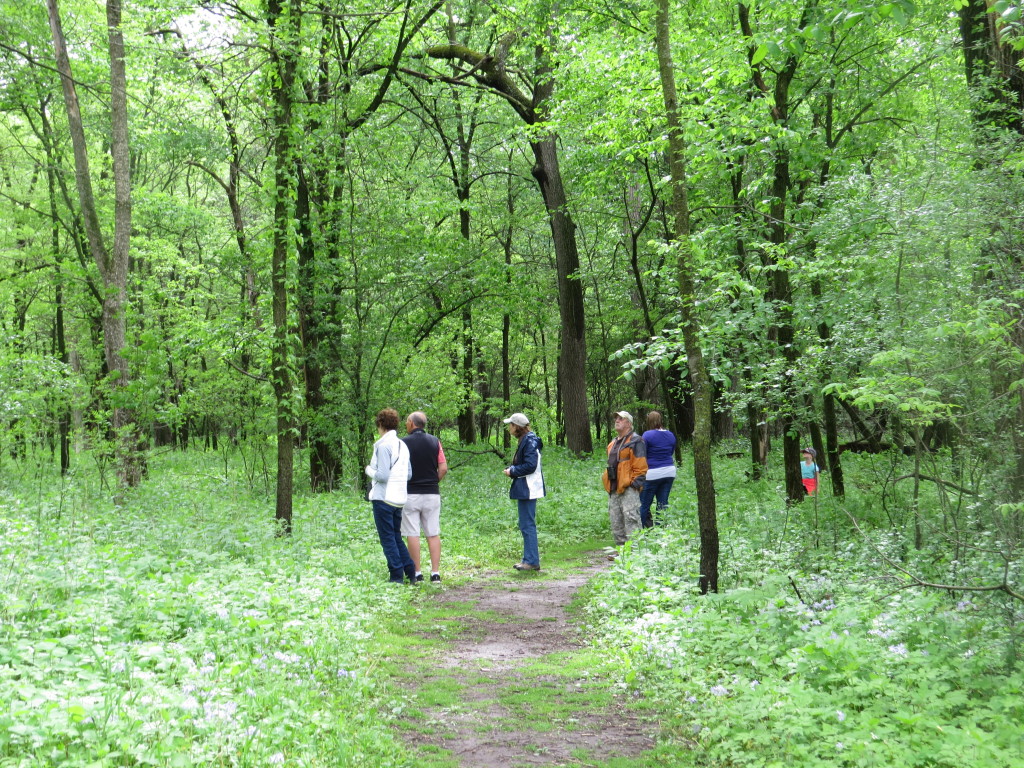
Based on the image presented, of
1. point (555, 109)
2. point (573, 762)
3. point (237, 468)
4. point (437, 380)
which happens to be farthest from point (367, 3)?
point (573, 762)

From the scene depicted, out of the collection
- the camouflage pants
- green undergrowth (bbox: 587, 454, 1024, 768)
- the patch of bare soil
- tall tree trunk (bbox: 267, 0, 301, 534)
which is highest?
tall tree trunk (bbox: 267, 0, 301, 534)

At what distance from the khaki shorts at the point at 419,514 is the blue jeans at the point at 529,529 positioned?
1294 mm

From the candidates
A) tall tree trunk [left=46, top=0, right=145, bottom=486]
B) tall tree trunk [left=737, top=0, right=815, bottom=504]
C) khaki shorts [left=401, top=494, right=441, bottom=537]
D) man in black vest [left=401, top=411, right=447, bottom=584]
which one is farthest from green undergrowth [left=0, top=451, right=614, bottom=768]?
tall tree trunk [left=737, top=0, right=815, bottom=504]

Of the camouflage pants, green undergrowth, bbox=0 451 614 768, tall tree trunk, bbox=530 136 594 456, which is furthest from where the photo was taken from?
tall tree trunk, bbox=530 136 594 456

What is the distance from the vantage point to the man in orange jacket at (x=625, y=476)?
34.0ft

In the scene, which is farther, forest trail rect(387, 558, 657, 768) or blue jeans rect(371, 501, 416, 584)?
blue jeans rect(371, 501, 416, 584)

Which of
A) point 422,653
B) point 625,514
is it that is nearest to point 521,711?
point 422,653

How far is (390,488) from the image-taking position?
840 centimetres

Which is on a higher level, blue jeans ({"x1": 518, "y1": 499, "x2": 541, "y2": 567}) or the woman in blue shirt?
the woman in blue shirt

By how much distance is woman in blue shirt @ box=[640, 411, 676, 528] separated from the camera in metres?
10.7

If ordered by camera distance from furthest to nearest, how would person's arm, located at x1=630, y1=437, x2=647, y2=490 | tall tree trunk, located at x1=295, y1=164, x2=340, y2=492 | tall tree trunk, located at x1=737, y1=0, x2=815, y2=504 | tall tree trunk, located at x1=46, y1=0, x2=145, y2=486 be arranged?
tall tree trunk, located at x1=295, y1=164, x2=340, y2=492 → tall tree trunk, located at x1=46, y1=0, x2=145, y2=486 → person's arm, located at x1=630, y1=437, x2=647, y2=490 → tall tree trunk, located at x1=737, y1=0, x2=815, y2=504

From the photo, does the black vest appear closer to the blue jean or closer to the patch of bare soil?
the patch of bare soil

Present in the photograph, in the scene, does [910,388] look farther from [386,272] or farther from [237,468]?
[237,468]

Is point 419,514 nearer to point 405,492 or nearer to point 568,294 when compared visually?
point 405,492
